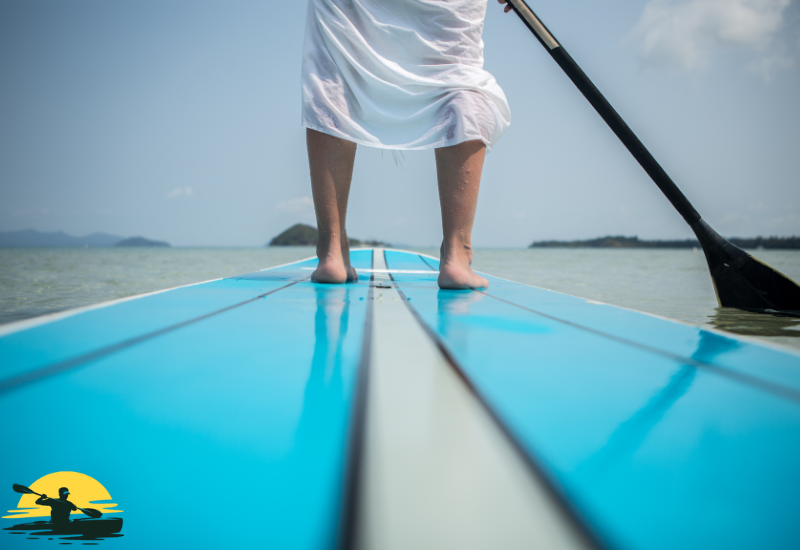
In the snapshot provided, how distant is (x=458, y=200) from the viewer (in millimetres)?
1226

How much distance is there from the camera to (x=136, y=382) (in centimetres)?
37

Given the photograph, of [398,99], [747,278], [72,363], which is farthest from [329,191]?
[747,278]

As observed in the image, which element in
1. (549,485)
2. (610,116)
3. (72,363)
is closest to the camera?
(549,485)

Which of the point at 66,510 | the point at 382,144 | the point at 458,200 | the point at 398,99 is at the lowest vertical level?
the point at 66,510

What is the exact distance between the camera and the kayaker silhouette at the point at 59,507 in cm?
24

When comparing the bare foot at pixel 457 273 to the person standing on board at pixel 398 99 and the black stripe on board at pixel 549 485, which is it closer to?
the person standing on board at pixel 398 99

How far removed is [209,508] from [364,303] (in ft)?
2.23

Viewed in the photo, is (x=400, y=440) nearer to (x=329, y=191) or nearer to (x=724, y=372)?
(x=724, y=372)

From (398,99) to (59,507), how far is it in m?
1.26

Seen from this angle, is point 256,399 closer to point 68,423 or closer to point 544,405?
point 68,423

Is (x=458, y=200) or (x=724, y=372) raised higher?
(x=458, y=200)

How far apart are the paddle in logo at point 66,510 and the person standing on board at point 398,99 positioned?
1.03 meters

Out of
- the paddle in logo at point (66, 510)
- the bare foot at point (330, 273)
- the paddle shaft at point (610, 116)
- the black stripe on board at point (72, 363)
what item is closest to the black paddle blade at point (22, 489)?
the paddle in logo at point (66, 510)

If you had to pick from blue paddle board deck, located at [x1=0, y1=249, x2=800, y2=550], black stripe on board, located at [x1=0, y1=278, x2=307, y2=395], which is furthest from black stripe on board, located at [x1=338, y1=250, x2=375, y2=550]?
black stripe on board, located at [x1=0, y1=278, x2=307, y2=395]
